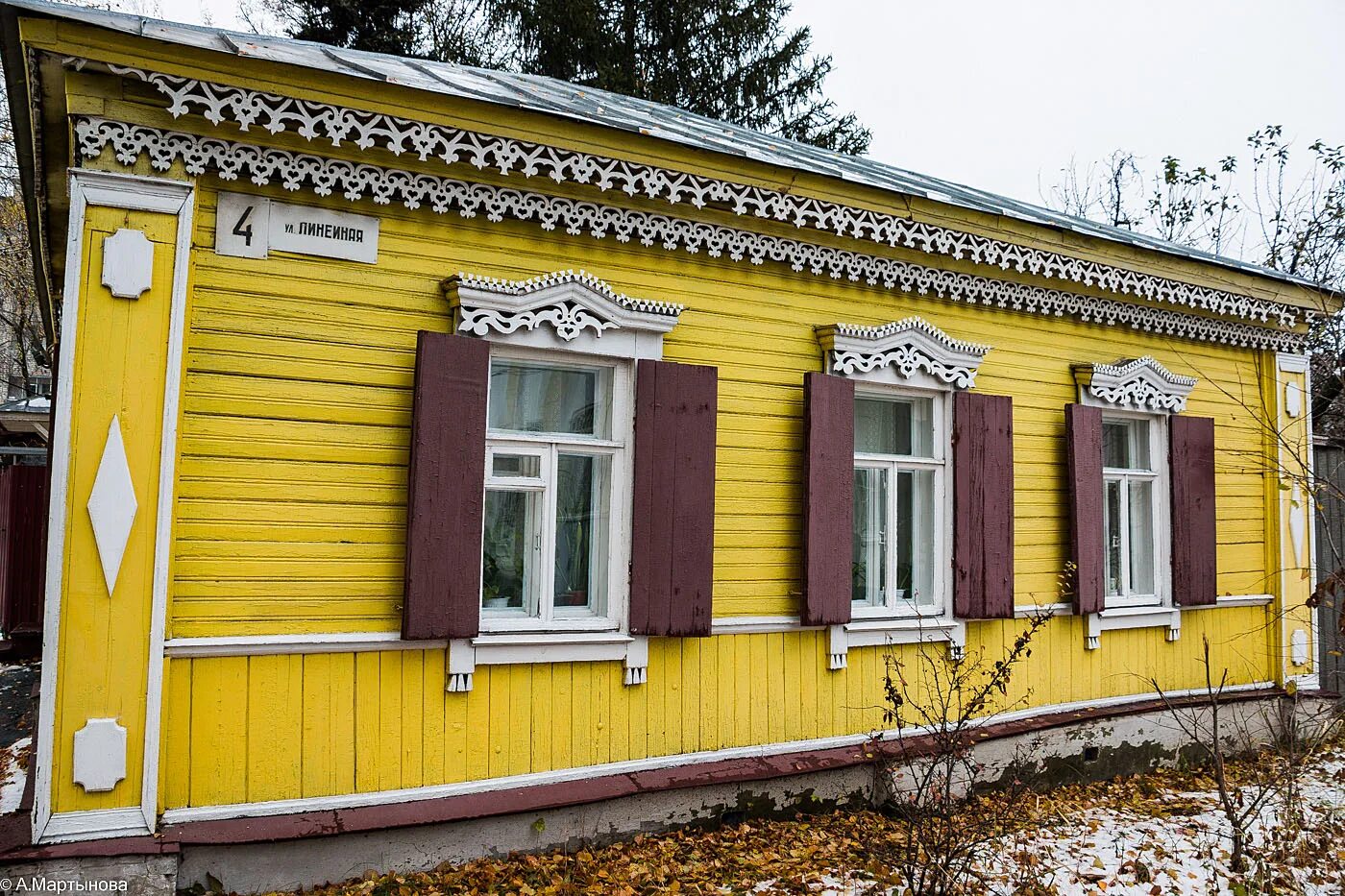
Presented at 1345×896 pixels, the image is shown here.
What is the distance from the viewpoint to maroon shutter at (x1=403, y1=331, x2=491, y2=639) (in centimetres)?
421

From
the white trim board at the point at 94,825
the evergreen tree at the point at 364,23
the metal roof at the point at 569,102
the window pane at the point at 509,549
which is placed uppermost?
the evergreen tree at the point at 364,23

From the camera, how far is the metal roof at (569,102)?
376 centimetres

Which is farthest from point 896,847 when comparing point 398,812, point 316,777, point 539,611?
point 316,777

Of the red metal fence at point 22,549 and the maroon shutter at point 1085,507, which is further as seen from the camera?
the red metal fence at point 22,549

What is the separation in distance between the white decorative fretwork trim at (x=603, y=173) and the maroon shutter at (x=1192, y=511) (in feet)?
3.75

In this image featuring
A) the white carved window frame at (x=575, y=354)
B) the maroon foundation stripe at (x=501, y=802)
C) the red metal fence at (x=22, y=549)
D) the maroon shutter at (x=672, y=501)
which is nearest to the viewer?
the maroon foundation stripe at (x=501, y=802)

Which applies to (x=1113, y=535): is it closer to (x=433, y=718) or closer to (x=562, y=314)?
(x=562, y=314)

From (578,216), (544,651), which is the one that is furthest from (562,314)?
(544,651)

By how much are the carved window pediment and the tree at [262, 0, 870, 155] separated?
41.1ft

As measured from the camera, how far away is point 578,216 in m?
4.82

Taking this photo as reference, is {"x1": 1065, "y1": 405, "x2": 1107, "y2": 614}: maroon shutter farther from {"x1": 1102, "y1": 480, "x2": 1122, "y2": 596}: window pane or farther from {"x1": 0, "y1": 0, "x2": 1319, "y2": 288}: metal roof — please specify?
{"x1": 0, "y1": 0, "x2": 1319, "y2": 288}: metal roof

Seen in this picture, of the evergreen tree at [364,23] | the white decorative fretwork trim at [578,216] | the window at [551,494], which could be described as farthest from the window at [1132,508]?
the evergreen tree at [364,23]

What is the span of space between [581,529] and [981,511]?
2745 mm

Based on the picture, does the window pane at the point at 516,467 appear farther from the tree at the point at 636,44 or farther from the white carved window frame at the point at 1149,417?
the tree at the point at 636,44
